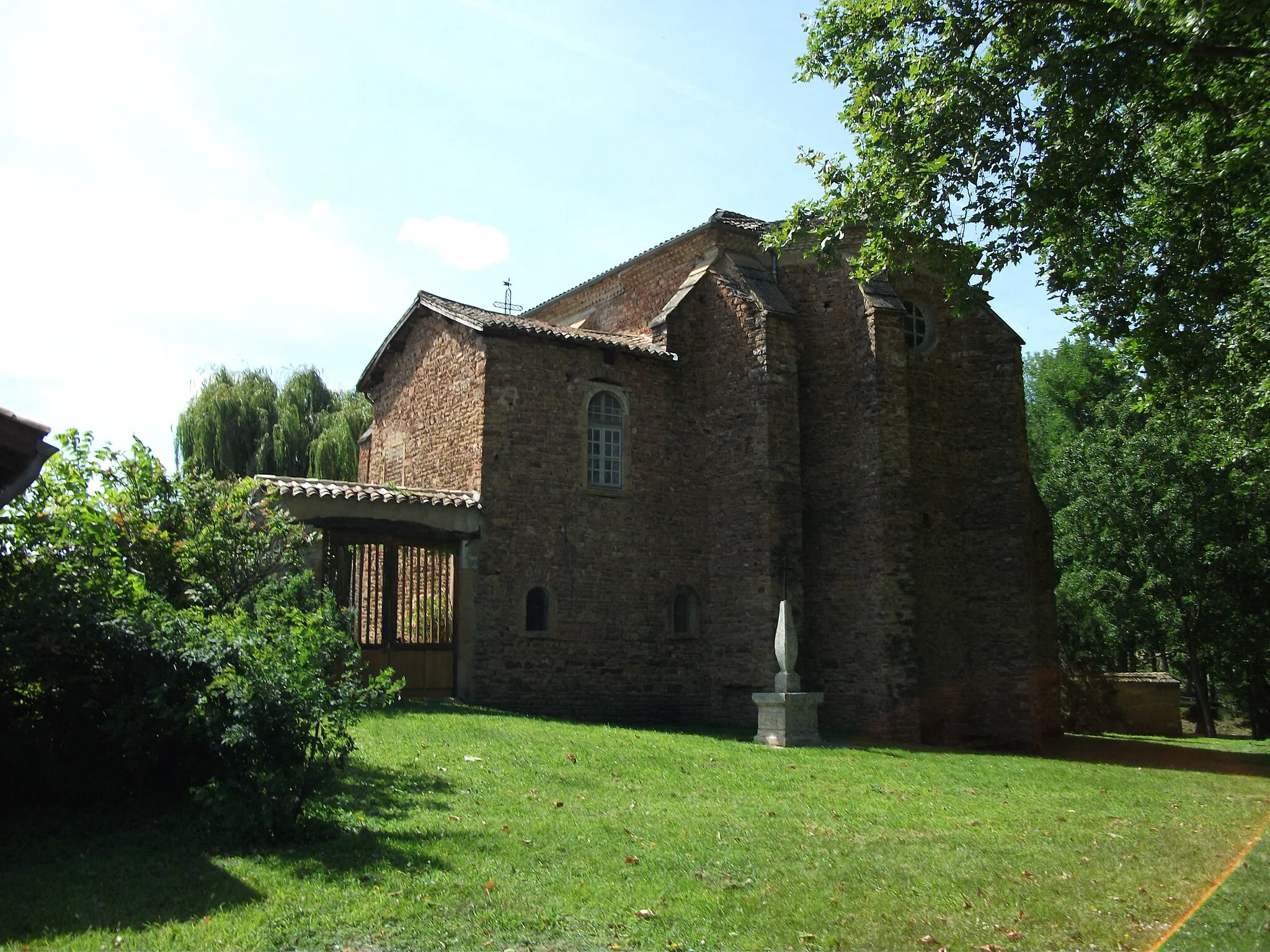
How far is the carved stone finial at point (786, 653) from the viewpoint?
15.2 metres

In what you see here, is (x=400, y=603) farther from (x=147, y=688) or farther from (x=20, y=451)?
(x=20, y=451)

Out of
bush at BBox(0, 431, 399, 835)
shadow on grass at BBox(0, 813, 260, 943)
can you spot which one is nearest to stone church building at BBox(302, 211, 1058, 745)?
bush at BBox(0, 431, 399, 835)

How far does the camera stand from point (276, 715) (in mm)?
7727

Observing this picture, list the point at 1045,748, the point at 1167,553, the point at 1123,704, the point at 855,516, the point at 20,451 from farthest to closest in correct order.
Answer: the point at 1167,553
the point at 1123,704
the point at 1045,748
the point at 855,516
the point at 20,451

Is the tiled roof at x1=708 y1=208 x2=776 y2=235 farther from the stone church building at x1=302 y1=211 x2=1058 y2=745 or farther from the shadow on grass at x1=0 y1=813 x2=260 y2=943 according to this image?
the shadow on grass at x1=0 y1=813 x2=260 y2=943

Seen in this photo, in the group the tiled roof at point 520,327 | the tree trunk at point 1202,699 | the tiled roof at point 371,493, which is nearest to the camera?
the tiled roof at point 371,493

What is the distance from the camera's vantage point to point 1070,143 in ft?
36.6

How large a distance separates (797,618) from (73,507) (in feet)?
40.5

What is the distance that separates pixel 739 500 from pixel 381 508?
6.53m

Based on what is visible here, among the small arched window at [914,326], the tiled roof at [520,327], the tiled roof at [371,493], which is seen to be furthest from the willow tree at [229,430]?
the small arched window at [914,326]

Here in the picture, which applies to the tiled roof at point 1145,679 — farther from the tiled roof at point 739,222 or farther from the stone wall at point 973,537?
the tiled roof at point 739,222

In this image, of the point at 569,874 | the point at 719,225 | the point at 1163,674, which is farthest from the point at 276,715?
the point at 1163,674

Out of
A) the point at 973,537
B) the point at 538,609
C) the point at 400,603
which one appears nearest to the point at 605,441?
the point at 538,609

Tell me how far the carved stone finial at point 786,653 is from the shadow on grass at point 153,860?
7.50 meters
